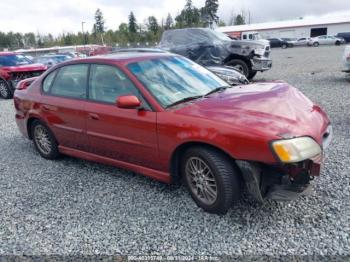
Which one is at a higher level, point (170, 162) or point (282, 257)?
→ point (170, 162)

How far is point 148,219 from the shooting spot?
332 cm

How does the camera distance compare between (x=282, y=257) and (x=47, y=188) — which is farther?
(x=47, y=188)

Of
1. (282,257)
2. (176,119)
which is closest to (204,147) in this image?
(176,119)

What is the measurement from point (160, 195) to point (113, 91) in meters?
1.33

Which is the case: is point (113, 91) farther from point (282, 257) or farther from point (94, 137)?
point (282, 257)

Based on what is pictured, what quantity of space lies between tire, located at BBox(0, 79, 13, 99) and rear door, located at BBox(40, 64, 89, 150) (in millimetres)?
8386

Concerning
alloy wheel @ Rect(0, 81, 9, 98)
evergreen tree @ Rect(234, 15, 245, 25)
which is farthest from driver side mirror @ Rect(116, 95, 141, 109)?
evergreen tree @ Rect(234, 15, 245, 25)

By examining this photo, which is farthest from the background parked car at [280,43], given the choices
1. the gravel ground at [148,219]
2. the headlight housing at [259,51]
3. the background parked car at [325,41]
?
the gravel ground at [148,219]

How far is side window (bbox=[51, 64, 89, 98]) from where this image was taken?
432 cm

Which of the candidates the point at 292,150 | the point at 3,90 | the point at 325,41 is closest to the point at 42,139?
the point at 292,150

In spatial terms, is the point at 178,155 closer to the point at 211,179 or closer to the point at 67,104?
the point at 211,179

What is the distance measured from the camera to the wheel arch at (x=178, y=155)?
310 cm

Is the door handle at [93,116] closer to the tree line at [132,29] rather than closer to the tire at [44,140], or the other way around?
the tire at [44,140]

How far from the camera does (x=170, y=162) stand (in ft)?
11.4
